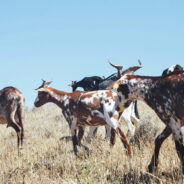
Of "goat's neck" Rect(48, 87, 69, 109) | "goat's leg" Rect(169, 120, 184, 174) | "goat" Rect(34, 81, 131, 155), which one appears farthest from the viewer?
"goat's neck" Rect(48, 87, 69, 109)

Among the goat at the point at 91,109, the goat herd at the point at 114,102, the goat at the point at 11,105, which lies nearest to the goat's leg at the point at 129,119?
the goat herd at the point at 114,102

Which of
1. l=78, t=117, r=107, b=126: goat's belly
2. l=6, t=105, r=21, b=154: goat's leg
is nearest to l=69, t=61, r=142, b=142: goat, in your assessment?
l=78, t=117, r=107, b=126: goat's belly

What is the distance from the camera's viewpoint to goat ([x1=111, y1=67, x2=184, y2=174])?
5.38m

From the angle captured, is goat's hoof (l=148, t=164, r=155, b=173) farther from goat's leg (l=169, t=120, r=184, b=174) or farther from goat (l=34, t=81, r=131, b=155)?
goat (l=34, t=81, r=131, b=155)

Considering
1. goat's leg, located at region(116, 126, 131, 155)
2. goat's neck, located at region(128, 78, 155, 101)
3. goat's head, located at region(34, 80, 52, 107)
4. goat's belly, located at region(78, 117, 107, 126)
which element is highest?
goat's head, located at region(34, 80, 52, 107)

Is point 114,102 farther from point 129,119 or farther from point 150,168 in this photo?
point 129,119

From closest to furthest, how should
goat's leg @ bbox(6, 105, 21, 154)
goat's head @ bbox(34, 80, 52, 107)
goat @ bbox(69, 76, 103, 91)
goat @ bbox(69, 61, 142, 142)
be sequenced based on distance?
goat @ bbox(69, 61, 142, 142), goat's head @ bbox(34, 80, 52, 107), goat's leg @ bbox(6, 105, 21, 154), goat @ bbox(69, 76, 103, 91)

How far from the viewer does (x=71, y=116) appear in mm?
8758

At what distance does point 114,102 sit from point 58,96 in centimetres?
223

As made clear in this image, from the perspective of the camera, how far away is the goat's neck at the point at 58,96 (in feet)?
30.6

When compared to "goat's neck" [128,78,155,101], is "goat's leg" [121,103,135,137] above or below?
below

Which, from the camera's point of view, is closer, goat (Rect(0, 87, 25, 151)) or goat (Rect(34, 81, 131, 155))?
goat (Rect(34, 81, 131, 155))

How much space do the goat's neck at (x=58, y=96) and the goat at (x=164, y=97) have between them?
315 centimetres

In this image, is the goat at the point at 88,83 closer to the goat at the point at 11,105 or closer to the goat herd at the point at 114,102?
the goat herd at the point at 114,102
